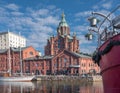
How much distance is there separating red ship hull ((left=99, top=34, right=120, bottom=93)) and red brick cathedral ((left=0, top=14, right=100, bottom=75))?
8604 centimetres

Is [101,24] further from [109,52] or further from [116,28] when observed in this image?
[109,52]

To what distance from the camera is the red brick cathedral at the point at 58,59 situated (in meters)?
106

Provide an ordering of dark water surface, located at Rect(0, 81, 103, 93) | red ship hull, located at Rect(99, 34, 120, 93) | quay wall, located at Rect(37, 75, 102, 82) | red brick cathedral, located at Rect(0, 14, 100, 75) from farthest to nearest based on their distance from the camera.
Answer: red brick cathedral, located at Rect(0, 14, 100, 75) → quay wall, located at Rect(37, 75, 102, 82) → dark water surface, located at Rect(0, 81, 103, 93) → red ship hull, located at Rect(99, 34, 120, 93)

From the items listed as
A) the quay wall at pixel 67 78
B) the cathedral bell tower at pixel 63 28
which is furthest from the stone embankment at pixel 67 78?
the cathedral bell tower at pixel 63 28

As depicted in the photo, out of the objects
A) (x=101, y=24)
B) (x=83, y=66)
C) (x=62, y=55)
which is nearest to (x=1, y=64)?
(x=62, y=55)

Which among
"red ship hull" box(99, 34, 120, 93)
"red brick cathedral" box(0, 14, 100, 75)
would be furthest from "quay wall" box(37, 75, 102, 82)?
"red ship hull" box(99, 34, 120, 93)

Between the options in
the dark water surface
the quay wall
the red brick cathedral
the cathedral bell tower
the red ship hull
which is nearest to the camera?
the red ship hull

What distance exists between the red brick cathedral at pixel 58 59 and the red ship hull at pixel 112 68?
86.0m

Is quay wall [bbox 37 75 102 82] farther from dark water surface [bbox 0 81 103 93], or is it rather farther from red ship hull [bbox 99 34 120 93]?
red ship hull [bbox 99 34 120 93]

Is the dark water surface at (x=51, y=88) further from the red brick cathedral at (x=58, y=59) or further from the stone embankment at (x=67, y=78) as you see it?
the red brick cathedral at (x=58, y=59)

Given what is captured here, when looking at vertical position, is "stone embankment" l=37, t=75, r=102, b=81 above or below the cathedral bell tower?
below

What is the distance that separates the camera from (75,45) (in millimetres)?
123375

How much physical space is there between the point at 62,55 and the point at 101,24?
298 ft

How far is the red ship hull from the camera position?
14.9 meters
